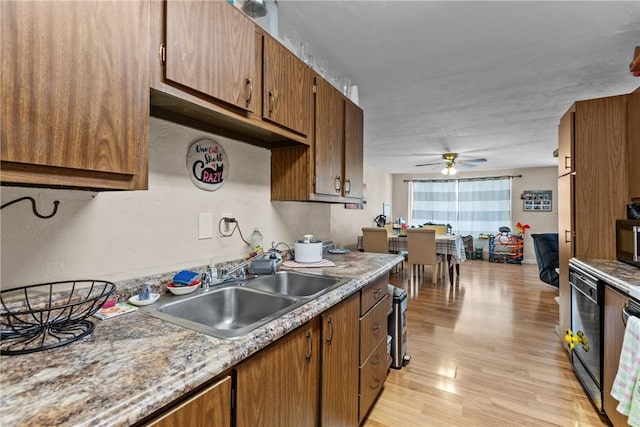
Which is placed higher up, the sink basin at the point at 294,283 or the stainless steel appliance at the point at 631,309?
the sink basin at the point at 294,283

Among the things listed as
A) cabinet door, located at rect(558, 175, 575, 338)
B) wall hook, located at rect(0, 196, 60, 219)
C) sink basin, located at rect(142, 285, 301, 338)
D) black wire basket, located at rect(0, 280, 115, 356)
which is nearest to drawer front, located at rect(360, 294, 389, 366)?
sink basin, located at rect(142, 285, 301, 338)

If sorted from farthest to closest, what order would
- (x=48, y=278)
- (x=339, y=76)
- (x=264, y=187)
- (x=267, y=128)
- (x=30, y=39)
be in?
(x=339, y=76) < (x=264, y=187) < (x=267, y=128) < (x=48, y=278) < (x=30, y=39)

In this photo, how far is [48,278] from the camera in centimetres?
96

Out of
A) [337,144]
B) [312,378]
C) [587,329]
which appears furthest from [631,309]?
[337,144]

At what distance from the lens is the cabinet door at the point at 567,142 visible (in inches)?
88.8

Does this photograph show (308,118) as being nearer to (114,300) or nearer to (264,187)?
(264,187)

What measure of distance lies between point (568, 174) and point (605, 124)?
0.40 meters

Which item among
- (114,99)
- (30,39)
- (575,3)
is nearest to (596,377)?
(575,3)

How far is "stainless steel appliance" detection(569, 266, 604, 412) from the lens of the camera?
1.70 meters

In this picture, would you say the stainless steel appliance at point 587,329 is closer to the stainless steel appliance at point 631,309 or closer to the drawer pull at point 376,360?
the stainless steel appliance at point 631,309

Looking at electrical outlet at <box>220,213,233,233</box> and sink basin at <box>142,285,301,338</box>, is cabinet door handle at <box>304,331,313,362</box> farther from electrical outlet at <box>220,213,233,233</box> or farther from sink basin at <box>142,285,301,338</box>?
electrical outlet at <box>220,213,233,233</box>

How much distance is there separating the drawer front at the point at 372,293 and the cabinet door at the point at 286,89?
93 centimetres

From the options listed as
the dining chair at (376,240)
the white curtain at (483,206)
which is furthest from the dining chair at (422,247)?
the white curtain at (483,206)

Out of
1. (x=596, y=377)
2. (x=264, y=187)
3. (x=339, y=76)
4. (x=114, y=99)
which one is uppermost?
(x=339, y=76)
